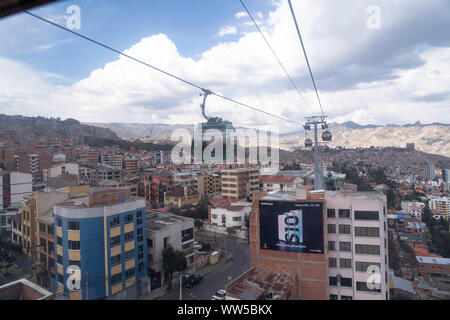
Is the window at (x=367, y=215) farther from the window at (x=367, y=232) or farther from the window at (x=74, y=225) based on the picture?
the window at (x=74, y=225)

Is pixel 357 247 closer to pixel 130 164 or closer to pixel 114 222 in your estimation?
pixel 114 222

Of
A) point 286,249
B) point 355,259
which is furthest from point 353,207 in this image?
point 286,249

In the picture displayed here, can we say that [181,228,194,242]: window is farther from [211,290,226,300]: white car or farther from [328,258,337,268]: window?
[328,258,337,268]: window

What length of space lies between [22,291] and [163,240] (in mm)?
4107

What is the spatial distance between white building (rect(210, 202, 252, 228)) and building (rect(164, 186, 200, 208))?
2757 mm

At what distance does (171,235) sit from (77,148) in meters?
28.2

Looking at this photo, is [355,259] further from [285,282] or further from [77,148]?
[77,148]

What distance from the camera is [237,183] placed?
16.7 meters

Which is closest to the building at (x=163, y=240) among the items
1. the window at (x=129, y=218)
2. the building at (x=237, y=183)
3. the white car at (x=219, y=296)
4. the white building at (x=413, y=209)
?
the window at (x=129, y=218)

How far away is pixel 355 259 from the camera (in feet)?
21.1

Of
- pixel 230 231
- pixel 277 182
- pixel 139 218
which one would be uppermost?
pixel 139 218

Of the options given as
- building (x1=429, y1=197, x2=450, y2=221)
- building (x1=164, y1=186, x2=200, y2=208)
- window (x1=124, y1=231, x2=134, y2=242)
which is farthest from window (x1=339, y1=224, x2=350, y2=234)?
building (x1=429, y1=197, x2=450, y2=221)

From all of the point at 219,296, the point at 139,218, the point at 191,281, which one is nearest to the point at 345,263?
the point at 219,296
